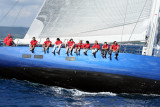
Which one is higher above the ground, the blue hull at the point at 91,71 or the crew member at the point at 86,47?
the crew member at the point at 86,47

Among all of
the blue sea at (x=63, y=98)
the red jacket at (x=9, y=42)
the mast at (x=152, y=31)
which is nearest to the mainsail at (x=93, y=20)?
the mast at (x=152, y=31)

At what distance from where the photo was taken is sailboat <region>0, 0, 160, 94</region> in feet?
43.6

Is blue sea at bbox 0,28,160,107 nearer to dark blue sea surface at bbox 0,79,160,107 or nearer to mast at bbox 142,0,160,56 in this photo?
dark blue sea surface at bbox 0,79,160,107

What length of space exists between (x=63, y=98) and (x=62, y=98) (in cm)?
5

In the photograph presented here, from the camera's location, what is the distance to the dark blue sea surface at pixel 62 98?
11.8 metres

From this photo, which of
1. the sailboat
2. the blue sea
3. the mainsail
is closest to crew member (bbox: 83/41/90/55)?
the sailboat

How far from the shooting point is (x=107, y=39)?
15312 mm

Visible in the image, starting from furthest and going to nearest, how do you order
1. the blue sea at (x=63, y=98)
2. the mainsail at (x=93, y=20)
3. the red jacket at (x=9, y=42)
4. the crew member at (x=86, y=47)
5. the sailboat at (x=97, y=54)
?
the red jacket at (x=9, y=42)
the mainsail at (x=93, y=20)
the crew member at (x=86, y=47)
the sailboat at (x=97, y=54)
the blue sea at (x=63, y=98)

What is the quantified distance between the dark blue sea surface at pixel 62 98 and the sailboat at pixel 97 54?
0.52m

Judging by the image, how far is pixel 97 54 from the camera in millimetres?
14000

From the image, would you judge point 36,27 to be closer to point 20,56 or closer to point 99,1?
point 20,56

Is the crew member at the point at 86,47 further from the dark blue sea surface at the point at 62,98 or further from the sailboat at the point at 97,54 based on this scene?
the dark blue sea surface at the point at 62,98

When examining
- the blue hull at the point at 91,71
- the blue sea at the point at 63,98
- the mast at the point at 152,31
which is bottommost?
the blue sea at the point at 63,98

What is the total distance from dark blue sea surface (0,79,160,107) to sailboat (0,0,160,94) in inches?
20.6
